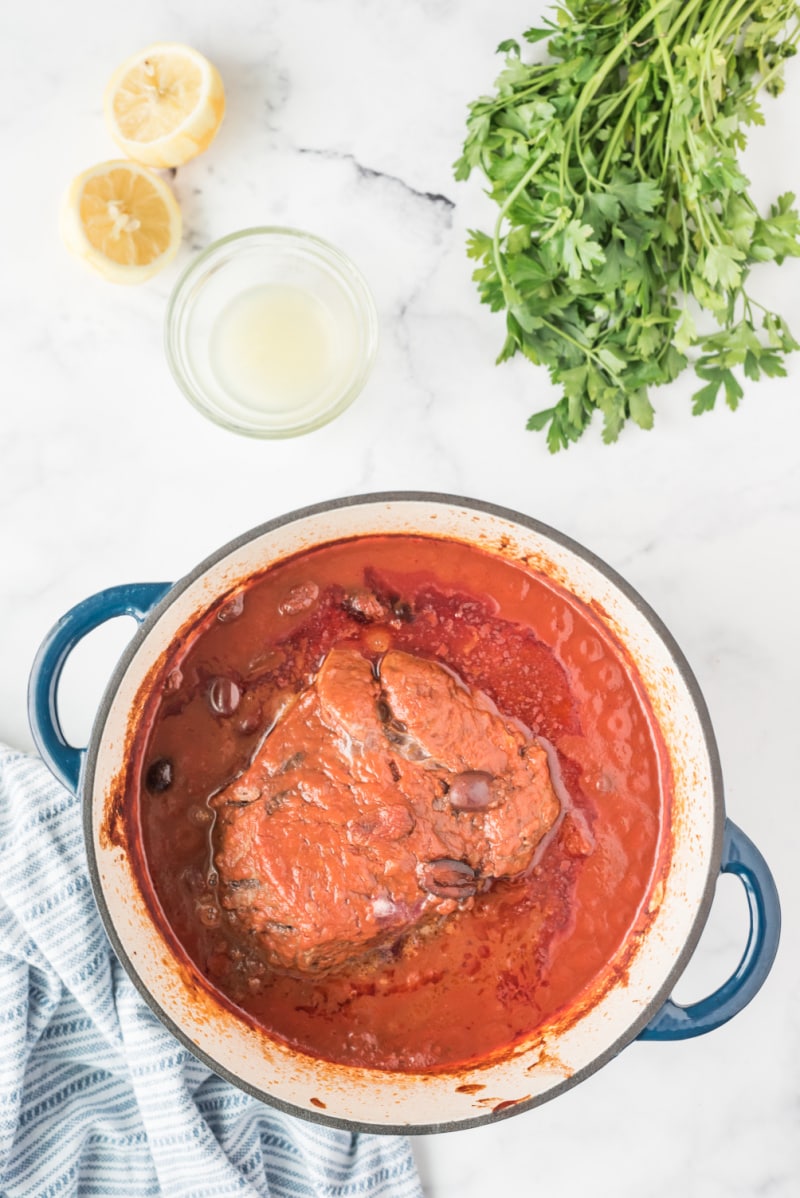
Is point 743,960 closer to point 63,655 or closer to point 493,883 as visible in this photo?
point 493,883

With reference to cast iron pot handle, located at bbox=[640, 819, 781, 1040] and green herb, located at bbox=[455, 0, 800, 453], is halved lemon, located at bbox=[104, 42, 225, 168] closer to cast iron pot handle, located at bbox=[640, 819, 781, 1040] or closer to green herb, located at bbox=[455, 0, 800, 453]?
green herb, located at bbox=[455, 0, 800, 453]

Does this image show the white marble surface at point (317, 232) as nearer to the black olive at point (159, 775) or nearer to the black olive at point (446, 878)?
the black olive at point (159, 775)

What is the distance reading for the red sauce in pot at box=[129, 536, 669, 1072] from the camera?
2.17 metres

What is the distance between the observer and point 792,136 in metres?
2.45

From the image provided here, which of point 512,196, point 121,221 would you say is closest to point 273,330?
point 121,221

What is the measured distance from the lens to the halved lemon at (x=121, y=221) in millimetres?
2312

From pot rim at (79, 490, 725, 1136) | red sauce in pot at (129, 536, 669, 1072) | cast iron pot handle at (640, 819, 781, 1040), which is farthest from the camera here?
red sauce in pot at (129, 536, 669, 1072)

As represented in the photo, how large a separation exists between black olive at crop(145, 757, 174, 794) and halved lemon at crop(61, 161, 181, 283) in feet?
3.50

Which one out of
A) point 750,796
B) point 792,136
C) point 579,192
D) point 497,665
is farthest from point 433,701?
point 792,136

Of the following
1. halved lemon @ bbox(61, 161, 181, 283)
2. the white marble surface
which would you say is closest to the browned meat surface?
the white marble surface

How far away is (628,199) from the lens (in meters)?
2.16

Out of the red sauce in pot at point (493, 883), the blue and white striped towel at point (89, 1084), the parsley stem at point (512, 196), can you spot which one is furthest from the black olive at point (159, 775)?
the parsley stem at point (512, 196)

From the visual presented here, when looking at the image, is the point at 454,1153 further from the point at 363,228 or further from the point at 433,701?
the point at 363,228

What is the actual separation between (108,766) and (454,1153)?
1.29m
